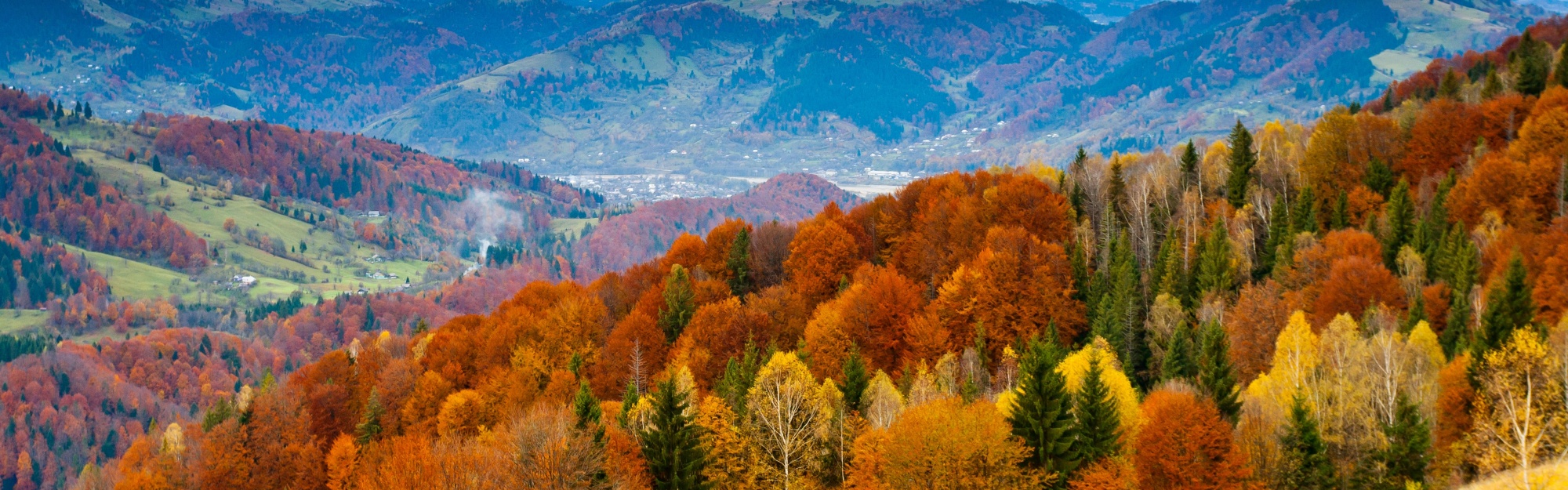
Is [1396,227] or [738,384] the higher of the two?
[1396,227]

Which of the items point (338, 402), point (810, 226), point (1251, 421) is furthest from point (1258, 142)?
point (338, 402)

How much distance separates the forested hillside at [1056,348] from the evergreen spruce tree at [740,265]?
33 cm

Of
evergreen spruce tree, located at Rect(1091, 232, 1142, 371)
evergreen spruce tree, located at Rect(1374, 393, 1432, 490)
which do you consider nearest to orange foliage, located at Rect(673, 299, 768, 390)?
evergreen spruce tree, located at Rect(1091, 232, 1142, 371)

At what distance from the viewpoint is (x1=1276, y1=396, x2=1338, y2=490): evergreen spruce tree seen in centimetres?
5459

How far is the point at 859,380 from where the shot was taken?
7775cm

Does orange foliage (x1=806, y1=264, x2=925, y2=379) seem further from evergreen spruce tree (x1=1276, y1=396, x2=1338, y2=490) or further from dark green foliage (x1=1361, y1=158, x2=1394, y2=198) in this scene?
dark green foliage (x1=1361, y1=158, x2=1394, y2=198)

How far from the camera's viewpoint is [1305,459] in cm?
5497

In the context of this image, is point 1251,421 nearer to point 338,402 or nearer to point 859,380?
point 859,380

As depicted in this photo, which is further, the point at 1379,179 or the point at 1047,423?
the point at 1379,179

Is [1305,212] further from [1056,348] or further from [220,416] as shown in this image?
[220,416]

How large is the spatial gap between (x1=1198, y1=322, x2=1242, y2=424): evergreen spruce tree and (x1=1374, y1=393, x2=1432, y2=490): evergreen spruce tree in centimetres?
956

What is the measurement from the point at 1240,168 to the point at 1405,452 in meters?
72.2

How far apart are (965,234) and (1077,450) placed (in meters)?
64.7

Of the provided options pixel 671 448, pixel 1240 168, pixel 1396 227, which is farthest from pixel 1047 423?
pixel 1240 168
